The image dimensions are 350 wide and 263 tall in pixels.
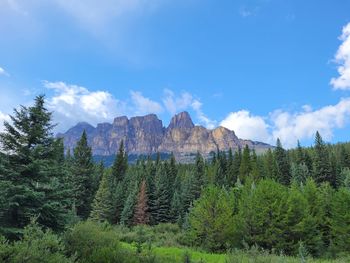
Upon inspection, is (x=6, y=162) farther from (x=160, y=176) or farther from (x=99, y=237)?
Result: (x=160, y=176)

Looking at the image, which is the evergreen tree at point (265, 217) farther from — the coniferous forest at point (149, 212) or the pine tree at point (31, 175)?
the pine tree at point (31, 175)

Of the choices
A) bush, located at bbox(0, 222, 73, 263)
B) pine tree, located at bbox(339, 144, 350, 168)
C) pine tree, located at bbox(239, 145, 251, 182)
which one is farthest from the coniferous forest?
pine tree, located at bbox(339, 144, 350, 168)

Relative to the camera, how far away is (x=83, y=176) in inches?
2306

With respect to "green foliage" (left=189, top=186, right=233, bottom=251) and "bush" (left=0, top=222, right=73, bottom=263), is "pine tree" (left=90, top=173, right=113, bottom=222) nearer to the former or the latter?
"green foliage" (left=189, top=186, right=233, bottom=251)

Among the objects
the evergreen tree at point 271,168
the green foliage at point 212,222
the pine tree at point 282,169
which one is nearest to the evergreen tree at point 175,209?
the evergreen tree at point 271,168

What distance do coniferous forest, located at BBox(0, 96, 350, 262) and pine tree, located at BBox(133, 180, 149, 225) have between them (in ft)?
0.54

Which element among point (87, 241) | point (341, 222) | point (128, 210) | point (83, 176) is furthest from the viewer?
point (128, 210)

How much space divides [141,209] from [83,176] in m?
11.0

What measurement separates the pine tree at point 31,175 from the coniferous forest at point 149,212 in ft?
0.17

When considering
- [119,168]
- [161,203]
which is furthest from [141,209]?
[119,168]

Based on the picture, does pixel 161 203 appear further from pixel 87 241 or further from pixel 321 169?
pixel 87 241

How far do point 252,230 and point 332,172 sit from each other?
4714 cm

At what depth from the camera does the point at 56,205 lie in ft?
60.3

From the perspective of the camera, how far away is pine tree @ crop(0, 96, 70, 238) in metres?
17.1
